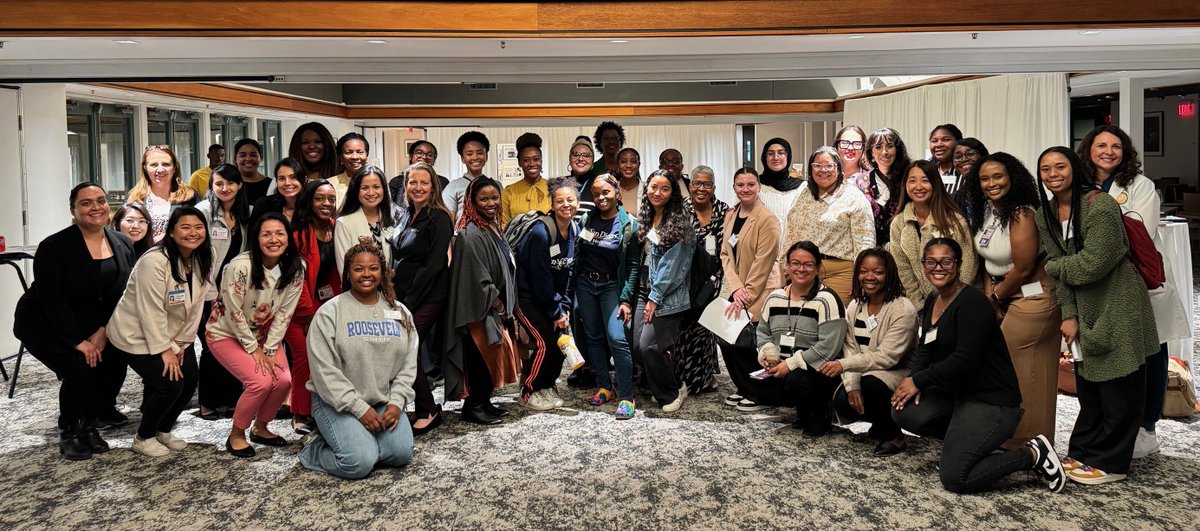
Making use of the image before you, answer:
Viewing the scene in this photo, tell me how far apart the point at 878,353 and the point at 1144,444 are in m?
1.16

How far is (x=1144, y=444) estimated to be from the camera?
387 centimetres

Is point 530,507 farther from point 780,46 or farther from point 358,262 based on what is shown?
point 780,46

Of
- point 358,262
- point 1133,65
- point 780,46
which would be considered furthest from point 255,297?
point 1133,65

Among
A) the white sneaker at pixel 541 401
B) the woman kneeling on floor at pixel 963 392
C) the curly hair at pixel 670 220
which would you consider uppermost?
the curly hair at pixel 670 220

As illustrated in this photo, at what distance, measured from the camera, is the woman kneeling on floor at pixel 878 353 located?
401 cm

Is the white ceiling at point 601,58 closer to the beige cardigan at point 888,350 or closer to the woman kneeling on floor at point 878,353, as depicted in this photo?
the woman kneeling on floor at point 878,353

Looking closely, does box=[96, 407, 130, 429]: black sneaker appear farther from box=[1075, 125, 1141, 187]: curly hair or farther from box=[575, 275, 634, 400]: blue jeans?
box=[1075, 125, 1141, 187]: curly hair

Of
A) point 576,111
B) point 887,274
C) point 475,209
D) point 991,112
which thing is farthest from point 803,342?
point 576,111

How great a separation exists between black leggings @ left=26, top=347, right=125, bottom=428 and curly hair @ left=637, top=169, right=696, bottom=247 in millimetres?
2686

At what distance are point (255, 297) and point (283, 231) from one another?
33 centimetres

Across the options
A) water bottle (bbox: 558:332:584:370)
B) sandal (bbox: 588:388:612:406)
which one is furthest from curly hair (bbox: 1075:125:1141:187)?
sandal (bbox: 588:388:612:406)

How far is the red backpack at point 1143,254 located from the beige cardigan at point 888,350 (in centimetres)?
90

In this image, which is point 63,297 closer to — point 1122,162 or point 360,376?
point 360,376

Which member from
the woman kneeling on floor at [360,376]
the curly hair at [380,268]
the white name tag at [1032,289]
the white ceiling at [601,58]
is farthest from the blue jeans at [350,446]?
the white name tag at [1032,289]
